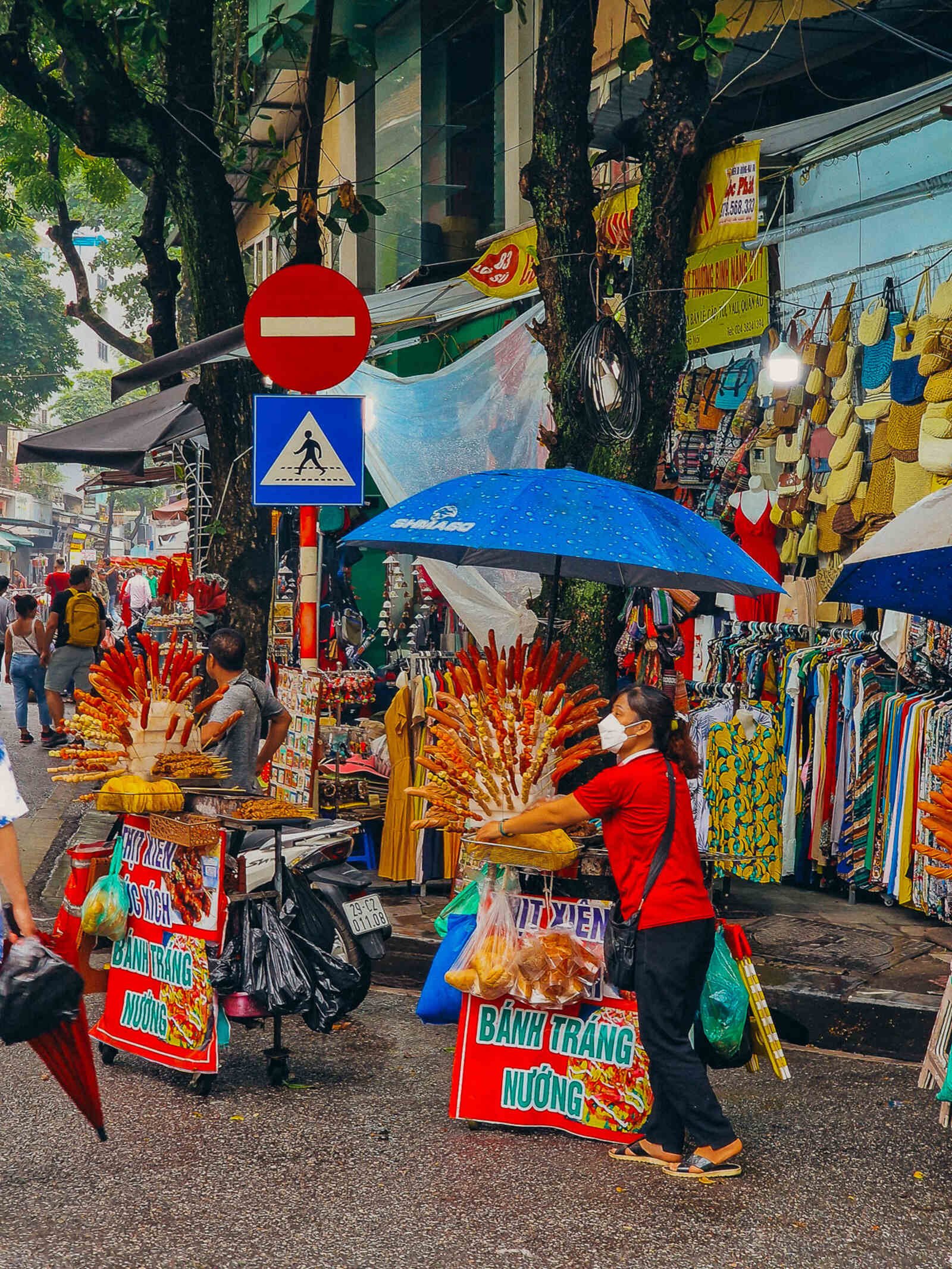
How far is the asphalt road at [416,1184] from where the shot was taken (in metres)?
3.80

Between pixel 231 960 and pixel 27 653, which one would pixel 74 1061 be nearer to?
pixel 231 960

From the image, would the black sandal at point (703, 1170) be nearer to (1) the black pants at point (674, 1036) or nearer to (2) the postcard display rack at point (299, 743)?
(1) the black pants at point (674, 1036)

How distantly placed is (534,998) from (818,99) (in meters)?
7.71

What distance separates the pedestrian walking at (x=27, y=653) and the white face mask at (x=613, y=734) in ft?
39.3

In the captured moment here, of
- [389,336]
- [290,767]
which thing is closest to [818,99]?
[389,336]

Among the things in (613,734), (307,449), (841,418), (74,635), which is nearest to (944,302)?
(841,418)

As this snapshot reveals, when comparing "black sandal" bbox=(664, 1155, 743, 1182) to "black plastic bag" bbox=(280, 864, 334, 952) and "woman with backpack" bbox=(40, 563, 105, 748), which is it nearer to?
"black plastic bag" bbox=(280, 864, 334, 952)

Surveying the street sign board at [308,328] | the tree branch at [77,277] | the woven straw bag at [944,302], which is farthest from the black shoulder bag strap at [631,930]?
the tree branch at [77,277]

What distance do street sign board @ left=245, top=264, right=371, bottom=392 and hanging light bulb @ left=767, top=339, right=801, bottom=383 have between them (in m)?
3.11

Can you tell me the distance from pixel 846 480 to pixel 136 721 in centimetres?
479

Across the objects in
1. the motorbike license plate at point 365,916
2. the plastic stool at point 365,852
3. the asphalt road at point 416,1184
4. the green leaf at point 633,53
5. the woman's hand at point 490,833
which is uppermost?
the green leaf at point 633,53

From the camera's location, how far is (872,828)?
7.61 metres

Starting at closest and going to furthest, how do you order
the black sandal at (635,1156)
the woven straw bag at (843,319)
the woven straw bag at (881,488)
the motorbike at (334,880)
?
1. the black sandal at (635,1156)
2. the motorbike at (334,880)
3. the woven straw bag at (881,488)
4. the woven straw bag at (843,319)

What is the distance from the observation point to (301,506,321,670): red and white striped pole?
24.1ft
